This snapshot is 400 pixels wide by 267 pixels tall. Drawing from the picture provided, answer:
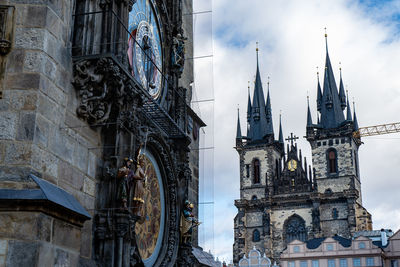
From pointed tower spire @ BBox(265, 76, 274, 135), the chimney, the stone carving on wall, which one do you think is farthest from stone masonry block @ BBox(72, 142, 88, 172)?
pointed tower spire @ BBox(265, 76, 274, 135)

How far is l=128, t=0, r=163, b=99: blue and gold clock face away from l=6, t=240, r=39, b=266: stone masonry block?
2956 mm

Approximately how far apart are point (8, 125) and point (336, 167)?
65.2m

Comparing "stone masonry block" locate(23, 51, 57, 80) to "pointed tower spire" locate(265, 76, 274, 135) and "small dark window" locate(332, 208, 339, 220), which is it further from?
"pointed tower spire" locate(265, 76, 274, 135)

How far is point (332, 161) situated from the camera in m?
68.0

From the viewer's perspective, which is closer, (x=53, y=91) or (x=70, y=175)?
(x=53, y=91)

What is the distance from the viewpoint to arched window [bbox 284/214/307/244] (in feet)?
217

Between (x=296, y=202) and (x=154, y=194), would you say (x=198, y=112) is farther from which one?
(x=296, y=202)

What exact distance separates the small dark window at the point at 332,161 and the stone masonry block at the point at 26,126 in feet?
213

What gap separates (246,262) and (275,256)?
18.0 ft

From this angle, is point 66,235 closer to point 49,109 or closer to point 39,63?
point 49,109

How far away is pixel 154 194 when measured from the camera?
7.16m

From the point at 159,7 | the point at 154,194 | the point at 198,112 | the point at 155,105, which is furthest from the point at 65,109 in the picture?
the point at 198,112

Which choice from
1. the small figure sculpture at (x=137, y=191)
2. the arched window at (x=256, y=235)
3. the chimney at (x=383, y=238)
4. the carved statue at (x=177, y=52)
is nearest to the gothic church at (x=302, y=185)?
the arched window at (x=256, y=235)

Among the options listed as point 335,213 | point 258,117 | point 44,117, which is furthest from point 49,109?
point 258,117
